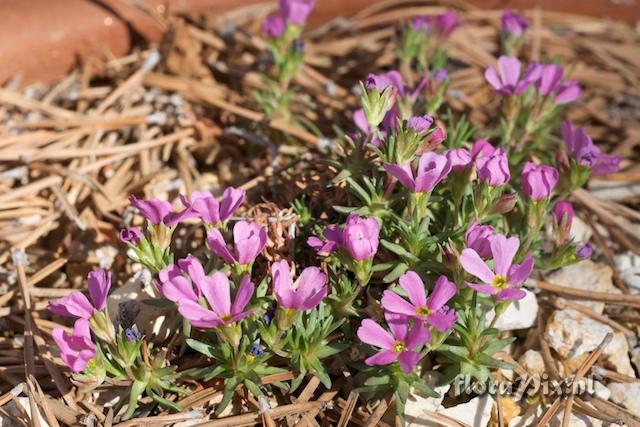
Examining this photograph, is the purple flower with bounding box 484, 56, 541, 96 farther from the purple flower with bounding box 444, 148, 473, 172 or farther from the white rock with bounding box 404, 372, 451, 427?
the white rock with bounding box 404, 372, 451, 427

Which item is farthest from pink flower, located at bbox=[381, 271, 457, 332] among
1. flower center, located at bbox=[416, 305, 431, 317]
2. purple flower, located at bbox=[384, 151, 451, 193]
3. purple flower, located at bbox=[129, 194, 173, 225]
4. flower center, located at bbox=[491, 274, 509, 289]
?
purple flower, located at bbox=[129, 194, 173, 225]

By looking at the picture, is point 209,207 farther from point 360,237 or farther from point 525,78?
point 525,78

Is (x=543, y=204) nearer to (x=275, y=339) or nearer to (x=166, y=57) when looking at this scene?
(x=275, y=339)

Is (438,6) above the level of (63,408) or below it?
above

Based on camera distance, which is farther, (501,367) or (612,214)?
(612,214)

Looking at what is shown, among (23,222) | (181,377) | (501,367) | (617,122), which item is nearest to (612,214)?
(617,122)

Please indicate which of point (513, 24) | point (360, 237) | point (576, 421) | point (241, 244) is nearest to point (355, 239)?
point (360, 237)
